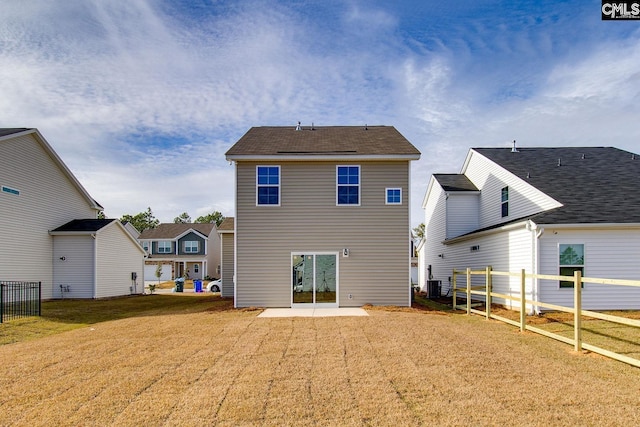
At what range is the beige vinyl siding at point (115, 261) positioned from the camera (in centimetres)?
1970

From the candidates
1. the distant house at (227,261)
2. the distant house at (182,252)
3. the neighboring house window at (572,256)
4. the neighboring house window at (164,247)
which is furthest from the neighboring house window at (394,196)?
the neighboring house window at (164,247)

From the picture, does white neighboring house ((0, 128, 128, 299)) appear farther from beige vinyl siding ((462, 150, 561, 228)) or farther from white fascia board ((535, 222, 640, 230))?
beige vinyl siding ((462, 150, 561, 228))

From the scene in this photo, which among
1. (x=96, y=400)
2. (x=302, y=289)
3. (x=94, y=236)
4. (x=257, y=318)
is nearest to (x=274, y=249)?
(x=302, y=289)

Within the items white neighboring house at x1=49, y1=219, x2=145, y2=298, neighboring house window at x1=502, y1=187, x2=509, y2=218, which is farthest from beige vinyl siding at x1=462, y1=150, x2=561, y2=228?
white neighboring house at x1=49, y1=219, x2=145, y2=298

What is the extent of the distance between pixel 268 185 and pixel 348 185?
2953mm

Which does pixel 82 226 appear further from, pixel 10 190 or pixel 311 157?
pixel 311 157

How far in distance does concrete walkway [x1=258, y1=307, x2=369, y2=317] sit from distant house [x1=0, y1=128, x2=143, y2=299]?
1121cm

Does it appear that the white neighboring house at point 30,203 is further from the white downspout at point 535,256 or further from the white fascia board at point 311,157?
the white downspout at point 535,256

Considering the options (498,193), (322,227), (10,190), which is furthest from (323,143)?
(10,190)

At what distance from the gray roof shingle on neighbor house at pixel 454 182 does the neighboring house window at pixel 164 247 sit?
29.6 meters

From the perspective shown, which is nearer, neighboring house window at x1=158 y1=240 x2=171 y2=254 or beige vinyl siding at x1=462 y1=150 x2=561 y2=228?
beige vinyl siding at x1=462 y1=150 x2=561 y2=228

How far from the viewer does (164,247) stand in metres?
41.3

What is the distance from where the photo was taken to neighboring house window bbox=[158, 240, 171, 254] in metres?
41.2

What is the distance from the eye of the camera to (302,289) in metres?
14.1
